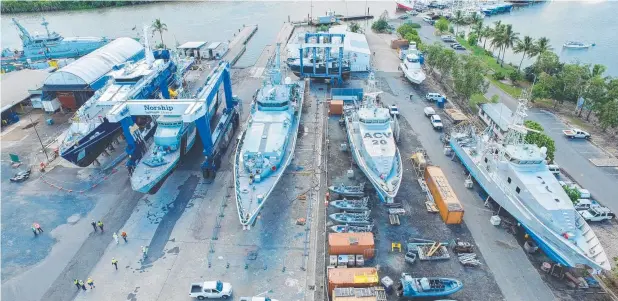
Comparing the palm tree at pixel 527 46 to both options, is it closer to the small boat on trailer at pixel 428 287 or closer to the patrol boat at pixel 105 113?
the small boat on trailer at pixel 428 287

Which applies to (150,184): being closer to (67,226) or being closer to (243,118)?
(67,226)

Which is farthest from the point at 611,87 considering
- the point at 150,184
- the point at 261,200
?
the point at 150,184

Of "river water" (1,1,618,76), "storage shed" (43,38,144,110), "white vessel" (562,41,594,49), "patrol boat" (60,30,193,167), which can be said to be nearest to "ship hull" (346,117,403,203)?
"patrol boat" (60,30,193,167)

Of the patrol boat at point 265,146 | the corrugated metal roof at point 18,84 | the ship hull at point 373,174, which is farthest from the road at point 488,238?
the corrugated metal roof at point 18,84

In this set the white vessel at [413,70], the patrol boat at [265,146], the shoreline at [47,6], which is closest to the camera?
the patrol boat at [265,146]

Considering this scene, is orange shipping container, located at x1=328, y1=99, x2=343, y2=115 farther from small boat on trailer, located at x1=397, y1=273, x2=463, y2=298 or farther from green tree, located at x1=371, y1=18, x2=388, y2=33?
green tree, located at x1=371, y1=18, x2=388, y2=33
